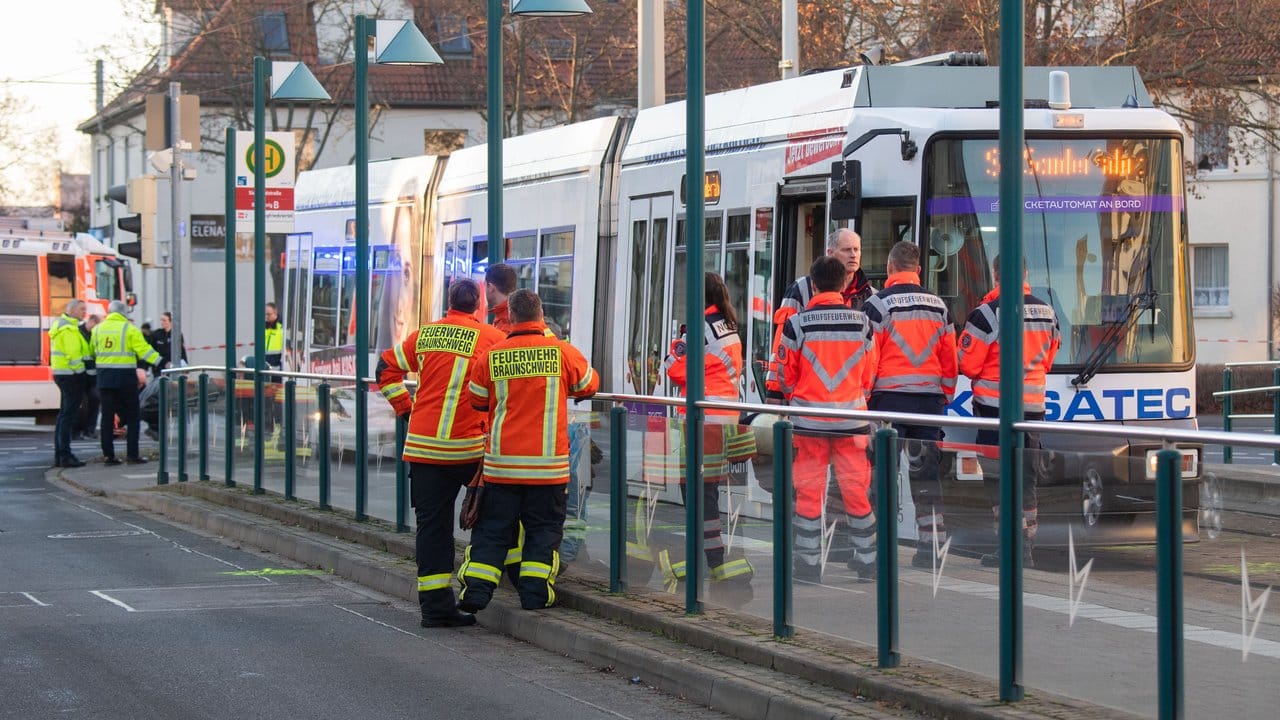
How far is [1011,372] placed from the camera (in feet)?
22.1

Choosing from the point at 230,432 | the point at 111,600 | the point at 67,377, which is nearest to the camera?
the point at 111,600

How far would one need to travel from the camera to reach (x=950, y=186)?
12250 millimetres

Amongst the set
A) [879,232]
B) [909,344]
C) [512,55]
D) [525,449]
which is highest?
[512,55]

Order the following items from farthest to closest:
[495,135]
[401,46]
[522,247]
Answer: [522,247] → [401,46] → [495,135]

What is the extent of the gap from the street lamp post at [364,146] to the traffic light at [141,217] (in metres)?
8.41

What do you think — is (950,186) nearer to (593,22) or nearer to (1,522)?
(1,522)

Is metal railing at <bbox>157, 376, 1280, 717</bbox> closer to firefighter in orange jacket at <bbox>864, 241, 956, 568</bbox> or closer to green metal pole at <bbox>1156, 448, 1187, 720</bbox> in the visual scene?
green metal pole at <bbox>1156, 448, 1187, 720</bbox>

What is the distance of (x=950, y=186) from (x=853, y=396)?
3117 millimetres

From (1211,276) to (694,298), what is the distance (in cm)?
3521

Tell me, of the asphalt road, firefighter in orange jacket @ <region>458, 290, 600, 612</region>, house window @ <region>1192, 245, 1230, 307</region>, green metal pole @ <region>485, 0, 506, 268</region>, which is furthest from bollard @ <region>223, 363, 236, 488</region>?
house window @ <region>1192, 245, 1230, 307</region>

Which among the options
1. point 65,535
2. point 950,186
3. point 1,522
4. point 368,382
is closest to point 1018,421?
point 950,186

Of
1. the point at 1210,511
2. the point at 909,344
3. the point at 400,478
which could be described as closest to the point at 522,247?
the point at 400,478

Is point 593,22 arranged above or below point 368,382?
above

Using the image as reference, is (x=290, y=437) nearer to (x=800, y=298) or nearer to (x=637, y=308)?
(x=637, y=308)
